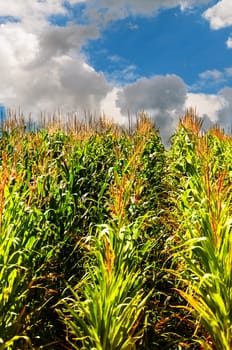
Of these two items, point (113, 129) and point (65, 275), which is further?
point (113, 129)

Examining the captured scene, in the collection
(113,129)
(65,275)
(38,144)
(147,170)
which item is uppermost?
(113,129)

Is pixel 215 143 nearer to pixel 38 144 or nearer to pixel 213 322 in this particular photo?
pixel 38 144

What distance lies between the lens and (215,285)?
4.21 metres

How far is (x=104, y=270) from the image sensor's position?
4152mm

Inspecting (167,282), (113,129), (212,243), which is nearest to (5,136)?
(113,129)

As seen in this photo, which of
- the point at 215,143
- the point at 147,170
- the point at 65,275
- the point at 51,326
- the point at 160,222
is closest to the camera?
the point at 51,326

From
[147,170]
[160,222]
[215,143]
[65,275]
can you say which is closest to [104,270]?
[65,275]

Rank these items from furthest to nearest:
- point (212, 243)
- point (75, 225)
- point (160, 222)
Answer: point (160, 222)
point (75, 225)
point (212, 243)

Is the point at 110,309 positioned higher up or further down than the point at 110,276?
further down

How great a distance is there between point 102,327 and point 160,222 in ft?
10.5

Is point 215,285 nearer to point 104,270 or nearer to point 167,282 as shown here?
point 104,270

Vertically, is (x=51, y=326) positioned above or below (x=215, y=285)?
below

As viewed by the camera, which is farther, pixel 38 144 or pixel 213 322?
pixel 38 144

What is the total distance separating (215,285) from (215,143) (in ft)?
28.8
